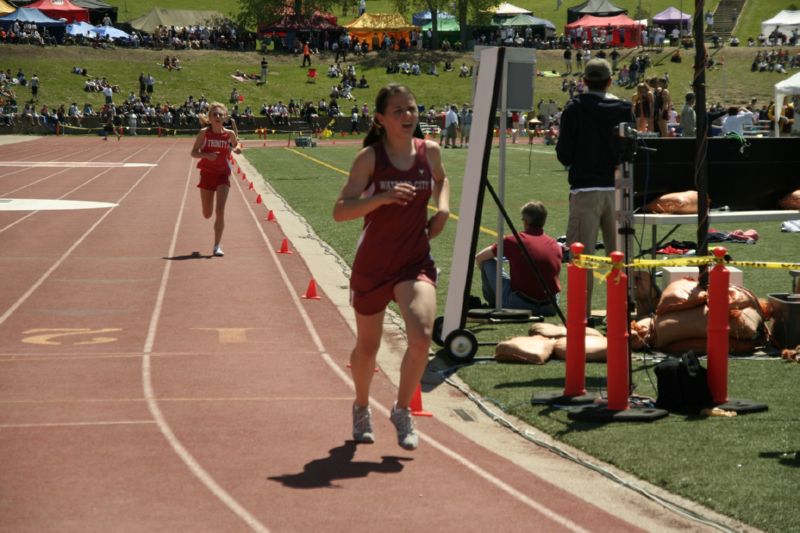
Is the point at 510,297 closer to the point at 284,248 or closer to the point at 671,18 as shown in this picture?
the point at 284,248

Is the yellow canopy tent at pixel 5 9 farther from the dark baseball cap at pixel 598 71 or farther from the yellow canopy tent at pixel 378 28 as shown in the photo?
the dark baseball cap at pixel 598 71

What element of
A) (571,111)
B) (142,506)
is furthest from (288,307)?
(142,506)

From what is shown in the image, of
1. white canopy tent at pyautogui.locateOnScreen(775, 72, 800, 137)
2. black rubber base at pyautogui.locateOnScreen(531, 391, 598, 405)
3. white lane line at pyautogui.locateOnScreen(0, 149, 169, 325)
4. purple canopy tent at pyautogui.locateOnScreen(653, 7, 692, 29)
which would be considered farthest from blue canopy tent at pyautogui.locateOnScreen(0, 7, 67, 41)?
black rubber base at pyautogui.locateOnScreen(531, 391, 598, 405)

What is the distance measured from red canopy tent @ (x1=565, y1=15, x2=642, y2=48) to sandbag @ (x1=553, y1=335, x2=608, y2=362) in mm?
81113

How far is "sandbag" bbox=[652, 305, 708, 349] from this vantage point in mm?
10062

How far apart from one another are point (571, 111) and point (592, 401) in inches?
115

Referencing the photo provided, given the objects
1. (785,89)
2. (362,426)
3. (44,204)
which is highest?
(785,89)

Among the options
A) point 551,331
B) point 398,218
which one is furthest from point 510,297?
point 398,218

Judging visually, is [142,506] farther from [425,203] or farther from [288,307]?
[288,307]

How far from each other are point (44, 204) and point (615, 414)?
66.1ft

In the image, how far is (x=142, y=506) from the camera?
6.24 metres

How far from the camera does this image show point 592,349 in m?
10.0

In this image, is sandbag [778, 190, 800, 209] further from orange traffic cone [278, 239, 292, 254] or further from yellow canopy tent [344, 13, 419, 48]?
yellow canopy tent [344, 13, 419, 48]

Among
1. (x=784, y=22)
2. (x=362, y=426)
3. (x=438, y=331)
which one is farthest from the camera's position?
(x=784, y=22)
